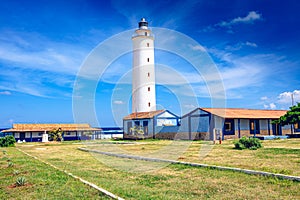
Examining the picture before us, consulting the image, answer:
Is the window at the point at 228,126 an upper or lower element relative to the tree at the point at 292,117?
lower

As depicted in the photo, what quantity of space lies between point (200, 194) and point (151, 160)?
5.31m

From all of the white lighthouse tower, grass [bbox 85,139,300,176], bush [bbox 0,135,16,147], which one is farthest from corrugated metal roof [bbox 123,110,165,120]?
grass [bbox 85,139,300,176]

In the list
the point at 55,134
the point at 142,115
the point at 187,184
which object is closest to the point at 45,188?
the point at 187,184

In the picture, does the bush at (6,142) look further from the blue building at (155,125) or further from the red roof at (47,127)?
the blue building at (155,125)

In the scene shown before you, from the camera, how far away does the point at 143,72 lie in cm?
3312

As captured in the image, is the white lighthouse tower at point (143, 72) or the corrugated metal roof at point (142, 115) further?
the white lighthouse tower at point (143, 72)

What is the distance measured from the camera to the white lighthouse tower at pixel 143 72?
108 feet

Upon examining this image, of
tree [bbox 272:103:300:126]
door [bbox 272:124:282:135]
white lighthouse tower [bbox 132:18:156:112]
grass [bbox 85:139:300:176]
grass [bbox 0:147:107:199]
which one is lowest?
grass [bbox 0:147:107:199]

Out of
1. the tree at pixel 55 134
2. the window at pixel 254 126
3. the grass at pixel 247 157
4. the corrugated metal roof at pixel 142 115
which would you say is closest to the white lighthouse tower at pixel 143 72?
the corrugated metal roof at pixel 142 115

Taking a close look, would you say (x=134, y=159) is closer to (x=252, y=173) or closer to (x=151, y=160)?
(x=151, y=160)

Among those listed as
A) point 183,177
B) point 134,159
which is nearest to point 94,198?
point 183,177

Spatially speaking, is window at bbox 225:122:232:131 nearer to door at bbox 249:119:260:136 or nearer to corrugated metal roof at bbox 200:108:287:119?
corrugated metal roof at bbox 200:108:287:119

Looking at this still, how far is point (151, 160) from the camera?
1075 cm

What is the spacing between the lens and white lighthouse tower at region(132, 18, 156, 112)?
108 ft
